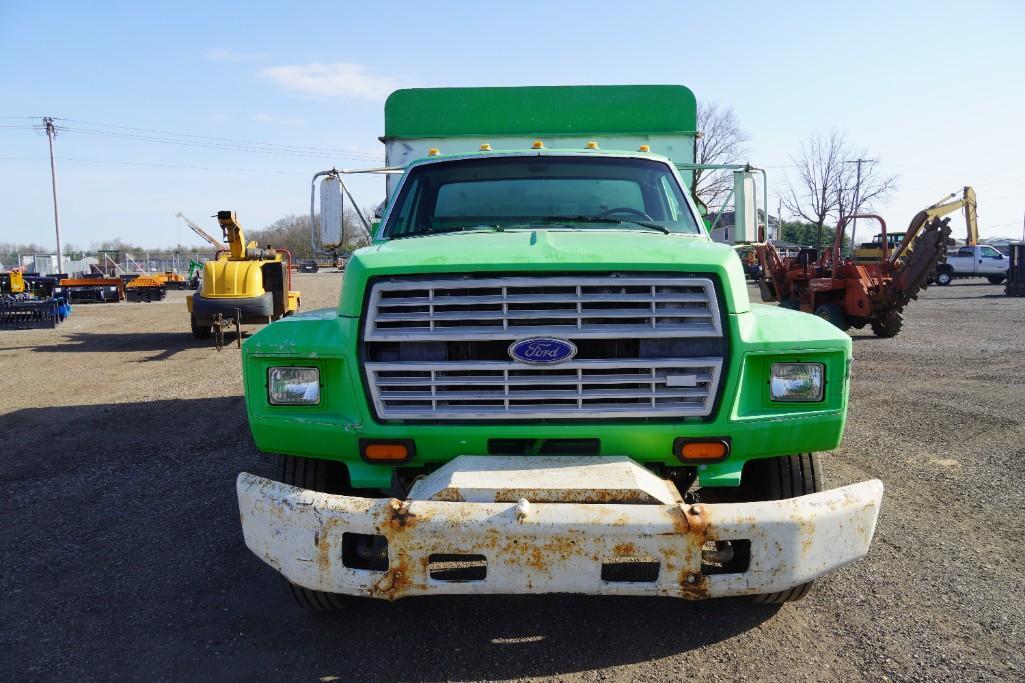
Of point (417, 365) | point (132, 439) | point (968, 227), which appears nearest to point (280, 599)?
point (417, 365)

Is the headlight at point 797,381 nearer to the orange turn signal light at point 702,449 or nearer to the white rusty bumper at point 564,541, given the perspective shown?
the orange turn signal light at point 702,449

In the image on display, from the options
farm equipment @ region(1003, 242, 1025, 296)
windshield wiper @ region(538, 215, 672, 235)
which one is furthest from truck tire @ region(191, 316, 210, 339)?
farm equipment @ region(1003, 242, 1025, 296)

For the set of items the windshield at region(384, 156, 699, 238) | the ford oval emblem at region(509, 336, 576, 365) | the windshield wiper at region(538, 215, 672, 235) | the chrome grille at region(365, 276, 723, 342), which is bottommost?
the ford oval emblem at region(509, 336, 576, 365)

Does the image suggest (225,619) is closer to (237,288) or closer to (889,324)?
(237,288)

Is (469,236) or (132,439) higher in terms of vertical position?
(469,236)

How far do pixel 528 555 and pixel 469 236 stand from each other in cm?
171

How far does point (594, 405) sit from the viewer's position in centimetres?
292

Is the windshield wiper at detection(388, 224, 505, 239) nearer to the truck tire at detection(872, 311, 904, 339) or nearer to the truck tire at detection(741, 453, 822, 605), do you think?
the truck tire at detection(741, 453, 822, 605)

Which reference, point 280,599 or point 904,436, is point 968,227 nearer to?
point 904,436

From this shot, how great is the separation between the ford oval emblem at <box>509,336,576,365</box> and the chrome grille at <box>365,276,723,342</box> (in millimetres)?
34

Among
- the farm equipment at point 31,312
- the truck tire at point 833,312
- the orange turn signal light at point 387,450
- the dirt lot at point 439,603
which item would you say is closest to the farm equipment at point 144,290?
the farm equipment at point 31,312

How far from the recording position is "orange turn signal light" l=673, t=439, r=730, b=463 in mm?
2910

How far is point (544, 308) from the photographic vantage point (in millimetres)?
2924

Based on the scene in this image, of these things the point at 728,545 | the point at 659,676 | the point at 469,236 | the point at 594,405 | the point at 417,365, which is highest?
the point at 469,236
